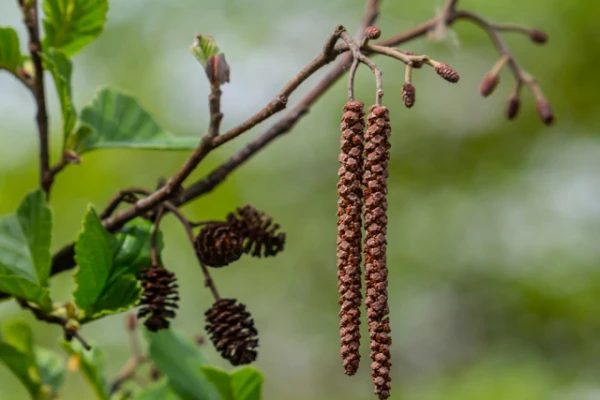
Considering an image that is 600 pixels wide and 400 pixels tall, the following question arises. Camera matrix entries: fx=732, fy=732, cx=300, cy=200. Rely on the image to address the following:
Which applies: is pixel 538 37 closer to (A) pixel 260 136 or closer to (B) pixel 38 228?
(A) pixel 260 136

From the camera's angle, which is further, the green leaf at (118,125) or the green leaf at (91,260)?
the green leaf at (118,125)

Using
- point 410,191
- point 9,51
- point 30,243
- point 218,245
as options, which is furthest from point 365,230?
point 410,191

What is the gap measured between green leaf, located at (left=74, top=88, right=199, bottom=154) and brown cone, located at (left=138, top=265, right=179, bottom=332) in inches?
9.1

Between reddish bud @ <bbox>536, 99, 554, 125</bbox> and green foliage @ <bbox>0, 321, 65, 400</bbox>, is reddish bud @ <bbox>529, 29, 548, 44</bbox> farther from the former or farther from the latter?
green foliage @ <bbox>0, 321, 65, 400</bbox>

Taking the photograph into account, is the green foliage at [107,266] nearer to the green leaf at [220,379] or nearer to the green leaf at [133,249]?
the green leaf at [133,249]

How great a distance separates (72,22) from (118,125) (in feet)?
0.51

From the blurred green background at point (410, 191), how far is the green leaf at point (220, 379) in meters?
5.85

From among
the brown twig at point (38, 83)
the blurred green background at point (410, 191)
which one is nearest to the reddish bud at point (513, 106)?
the brown twig at point (38, 83)

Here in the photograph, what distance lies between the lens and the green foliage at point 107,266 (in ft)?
Answer: 2.69

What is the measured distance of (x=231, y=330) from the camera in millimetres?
845

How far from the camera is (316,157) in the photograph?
853cm

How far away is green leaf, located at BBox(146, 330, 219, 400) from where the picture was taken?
38.3 inches

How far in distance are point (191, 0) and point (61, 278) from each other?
13.0 feet

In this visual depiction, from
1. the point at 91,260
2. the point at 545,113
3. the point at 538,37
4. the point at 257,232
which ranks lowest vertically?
the point at 91,260
